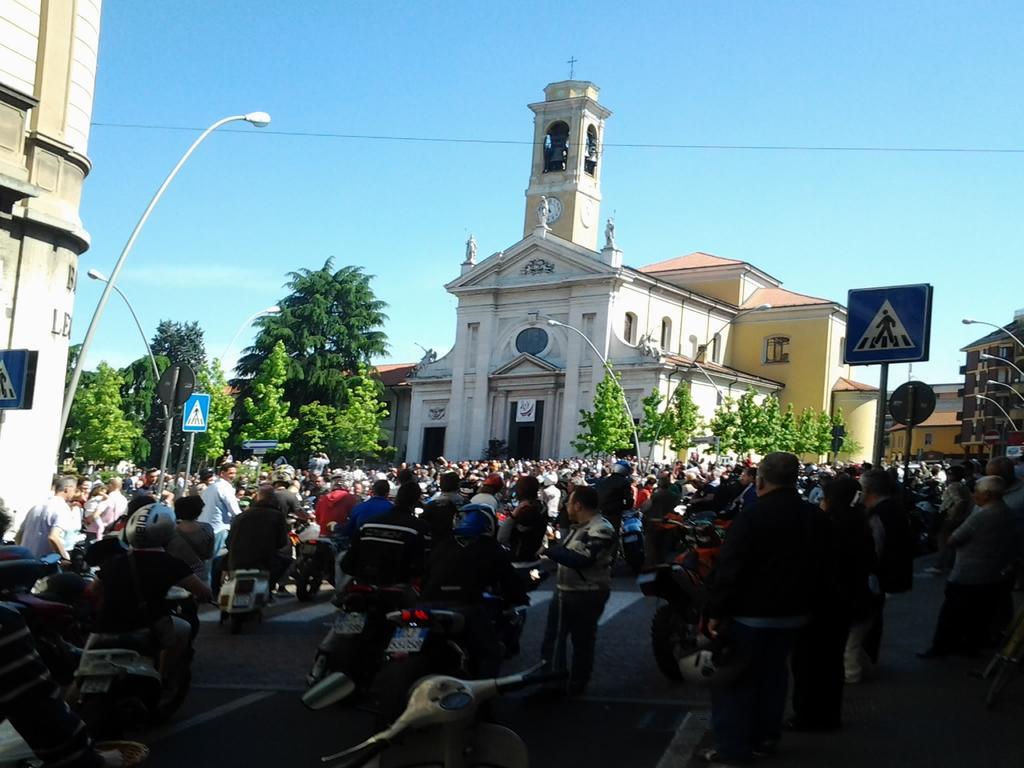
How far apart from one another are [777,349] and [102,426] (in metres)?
41.9

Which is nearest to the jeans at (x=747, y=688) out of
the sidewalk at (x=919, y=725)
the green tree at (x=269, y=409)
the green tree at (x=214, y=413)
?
the sidewalk at (x=919, y=725)

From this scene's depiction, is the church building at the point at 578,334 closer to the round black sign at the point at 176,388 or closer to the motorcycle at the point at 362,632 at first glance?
the round black sign at the point at 176,388

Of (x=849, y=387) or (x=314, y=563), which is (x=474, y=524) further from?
(x=849, y=387)

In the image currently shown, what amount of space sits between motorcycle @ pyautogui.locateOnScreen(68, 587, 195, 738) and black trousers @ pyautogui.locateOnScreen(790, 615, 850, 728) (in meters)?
3.88

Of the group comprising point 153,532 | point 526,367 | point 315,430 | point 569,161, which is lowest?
point 153,532

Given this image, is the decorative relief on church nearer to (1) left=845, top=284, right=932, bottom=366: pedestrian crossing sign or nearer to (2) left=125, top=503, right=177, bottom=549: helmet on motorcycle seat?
(1) left=845, top=284, right=932, bottom=366: pedestrian crossing sign

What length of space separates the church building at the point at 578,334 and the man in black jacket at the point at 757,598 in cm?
5469

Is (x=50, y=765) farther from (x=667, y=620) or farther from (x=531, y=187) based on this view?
(x=531, y=187)

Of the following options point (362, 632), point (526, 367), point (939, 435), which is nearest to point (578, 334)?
point (526, 367)

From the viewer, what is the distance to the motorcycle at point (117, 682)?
21.4ft

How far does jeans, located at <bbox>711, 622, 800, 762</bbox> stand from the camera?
241 inches

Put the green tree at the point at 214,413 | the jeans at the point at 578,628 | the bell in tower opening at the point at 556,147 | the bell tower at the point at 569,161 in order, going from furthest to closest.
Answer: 1. the bell in tower opening at the point at 556,147
2. the bell tower at the point at 569,161
3. the green tree at the point at 214,413
4. the jeans at the point at 578,628

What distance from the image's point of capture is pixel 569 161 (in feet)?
233

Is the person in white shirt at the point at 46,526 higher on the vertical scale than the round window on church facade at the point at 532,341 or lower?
lower
